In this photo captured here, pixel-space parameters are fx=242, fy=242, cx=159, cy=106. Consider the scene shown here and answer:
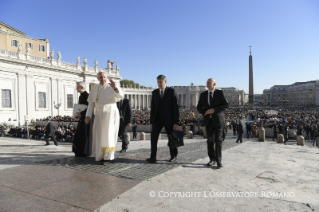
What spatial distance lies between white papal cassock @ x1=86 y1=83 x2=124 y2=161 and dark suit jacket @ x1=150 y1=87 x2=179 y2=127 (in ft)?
2.53

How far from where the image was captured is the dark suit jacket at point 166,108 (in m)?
5.23

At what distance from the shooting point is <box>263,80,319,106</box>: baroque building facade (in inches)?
5620

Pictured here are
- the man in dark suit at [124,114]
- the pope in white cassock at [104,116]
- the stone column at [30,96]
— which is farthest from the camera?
the stone column at [30,96]

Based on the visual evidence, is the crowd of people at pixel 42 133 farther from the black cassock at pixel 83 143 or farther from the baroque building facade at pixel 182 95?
the baroque building facade at pixel 182 95

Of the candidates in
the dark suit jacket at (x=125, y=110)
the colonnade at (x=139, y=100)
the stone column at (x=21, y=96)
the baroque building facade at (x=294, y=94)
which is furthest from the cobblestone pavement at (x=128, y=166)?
the baroque building facade at (x=294, y=94)

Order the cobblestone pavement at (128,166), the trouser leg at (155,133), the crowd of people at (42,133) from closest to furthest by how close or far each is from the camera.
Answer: the cobblestone pavement at (128,166)
the trouser leg at (155,133)
the crowd of people at (42,133)

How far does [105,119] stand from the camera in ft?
16.4

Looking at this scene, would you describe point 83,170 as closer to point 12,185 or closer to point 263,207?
Answer: point 12,185

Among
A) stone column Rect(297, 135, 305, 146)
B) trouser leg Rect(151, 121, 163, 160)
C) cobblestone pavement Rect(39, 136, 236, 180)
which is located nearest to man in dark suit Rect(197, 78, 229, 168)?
cobblestone pavement Rect(39, 136, 236, 180)

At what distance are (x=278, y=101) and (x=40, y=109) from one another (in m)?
168

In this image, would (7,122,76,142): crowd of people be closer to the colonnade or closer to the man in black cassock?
the man in black cassock

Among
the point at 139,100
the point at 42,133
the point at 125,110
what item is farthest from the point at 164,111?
the point at 139,100

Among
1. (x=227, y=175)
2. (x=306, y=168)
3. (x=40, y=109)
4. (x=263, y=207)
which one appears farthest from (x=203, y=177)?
(x=40, y=109)

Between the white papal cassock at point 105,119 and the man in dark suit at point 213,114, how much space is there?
5.96ft
